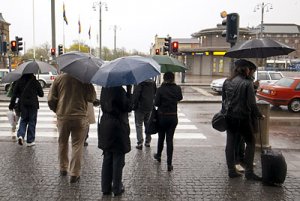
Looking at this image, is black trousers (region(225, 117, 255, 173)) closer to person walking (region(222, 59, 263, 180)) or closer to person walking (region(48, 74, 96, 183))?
person walking (region(222, 59, 263, 180))

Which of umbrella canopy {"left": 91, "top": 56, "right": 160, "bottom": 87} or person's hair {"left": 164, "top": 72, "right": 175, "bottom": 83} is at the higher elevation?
umbrella canopy {"left": 91, "top": 56, "right": 160, "bottom": 87}

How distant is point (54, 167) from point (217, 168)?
2.87 meters

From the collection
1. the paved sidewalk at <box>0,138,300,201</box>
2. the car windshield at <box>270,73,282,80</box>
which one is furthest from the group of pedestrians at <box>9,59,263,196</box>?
the car windshield at <box>270,73,282,80</box>

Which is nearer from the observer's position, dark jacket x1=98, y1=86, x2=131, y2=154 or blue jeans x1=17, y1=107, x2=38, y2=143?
dark jacket x1=98, y1=86, x2=131, y2=154

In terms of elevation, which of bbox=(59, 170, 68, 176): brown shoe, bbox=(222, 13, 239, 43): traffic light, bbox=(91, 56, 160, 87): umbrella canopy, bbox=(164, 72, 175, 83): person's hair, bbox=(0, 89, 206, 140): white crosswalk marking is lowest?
bbox=(0, 89, 206, 140): white crosswalk marking

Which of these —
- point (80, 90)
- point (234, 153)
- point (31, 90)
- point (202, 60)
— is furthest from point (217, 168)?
point (202, 60)

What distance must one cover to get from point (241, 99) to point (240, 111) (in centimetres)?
19

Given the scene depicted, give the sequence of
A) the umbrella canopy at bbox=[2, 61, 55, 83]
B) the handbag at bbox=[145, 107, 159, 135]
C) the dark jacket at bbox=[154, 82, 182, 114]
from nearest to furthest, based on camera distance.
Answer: the dark jacket at bbox=[154, 82, 182, 114] → the handbag at bbox=[145, 107, 159, 135] → the umbrella canopy at bbox=[2, 61, 55, 83]

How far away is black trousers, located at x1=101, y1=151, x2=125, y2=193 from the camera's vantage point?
180 inches

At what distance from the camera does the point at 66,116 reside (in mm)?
4977

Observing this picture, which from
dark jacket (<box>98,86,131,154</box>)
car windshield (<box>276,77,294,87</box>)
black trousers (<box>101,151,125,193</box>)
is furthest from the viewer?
car windshield (<box>276,77,294,87</box>)

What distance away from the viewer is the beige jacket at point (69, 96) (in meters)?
4.97

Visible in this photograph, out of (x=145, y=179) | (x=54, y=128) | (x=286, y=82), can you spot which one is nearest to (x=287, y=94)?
(x=286, y=82)

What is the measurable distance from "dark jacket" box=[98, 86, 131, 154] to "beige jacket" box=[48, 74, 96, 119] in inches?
26.3
